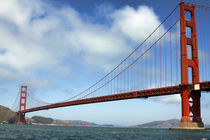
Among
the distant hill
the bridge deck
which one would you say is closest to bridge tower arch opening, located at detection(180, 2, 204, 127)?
the bridge deck

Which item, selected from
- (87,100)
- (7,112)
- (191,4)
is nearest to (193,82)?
(191,4)

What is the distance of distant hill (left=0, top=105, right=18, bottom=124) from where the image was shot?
122125mm

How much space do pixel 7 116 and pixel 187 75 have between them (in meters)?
100

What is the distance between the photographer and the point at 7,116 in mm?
125562

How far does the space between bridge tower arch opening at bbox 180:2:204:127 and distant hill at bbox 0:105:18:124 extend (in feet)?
305

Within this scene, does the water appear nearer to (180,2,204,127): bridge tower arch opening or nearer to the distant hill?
(180,2,204,127): bridge tower arch opening

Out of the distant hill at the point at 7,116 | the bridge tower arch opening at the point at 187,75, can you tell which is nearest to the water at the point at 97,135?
the bridge tower arch opening at the point at 187,75

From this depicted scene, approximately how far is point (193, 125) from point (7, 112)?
10013 centimetres

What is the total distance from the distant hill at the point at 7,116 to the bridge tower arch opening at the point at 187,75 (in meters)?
93.0

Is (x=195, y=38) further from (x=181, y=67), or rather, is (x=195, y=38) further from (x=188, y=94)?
(x=188, y=94)

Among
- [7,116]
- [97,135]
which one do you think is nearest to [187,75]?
[97,135]

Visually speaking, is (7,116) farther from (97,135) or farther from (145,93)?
(97,135)

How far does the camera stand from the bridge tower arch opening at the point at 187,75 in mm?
48375

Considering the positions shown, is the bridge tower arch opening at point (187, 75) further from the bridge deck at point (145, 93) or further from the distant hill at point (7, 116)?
the distant hill at point (7, 116)
